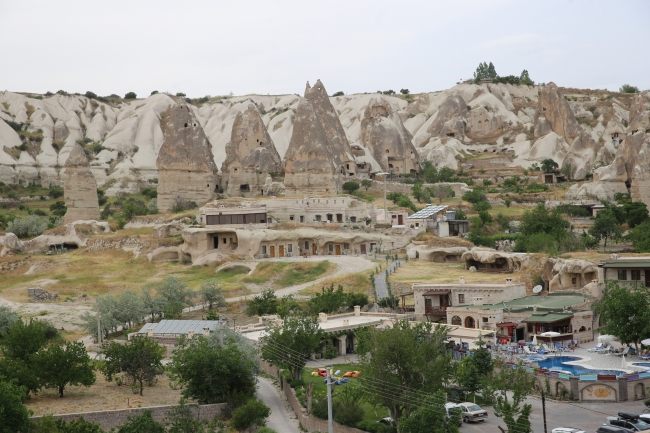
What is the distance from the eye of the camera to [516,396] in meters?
29.1

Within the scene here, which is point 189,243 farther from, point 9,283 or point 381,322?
point 381,322

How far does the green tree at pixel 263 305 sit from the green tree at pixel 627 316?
732 inches

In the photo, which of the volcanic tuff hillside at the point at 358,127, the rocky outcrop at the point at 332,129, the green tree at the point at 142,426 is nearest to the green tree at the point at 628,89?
the volcanic tuff hillside at the point at 358,127

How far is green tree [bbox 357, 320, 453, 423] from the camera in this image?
3109 cm


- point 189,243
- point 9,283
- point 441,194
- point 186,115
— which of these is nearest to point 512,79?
point 441,194

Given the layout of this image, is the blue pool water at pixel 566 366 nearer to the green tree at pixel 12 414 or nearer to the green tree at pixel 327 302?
the green tree at pixel 327 302

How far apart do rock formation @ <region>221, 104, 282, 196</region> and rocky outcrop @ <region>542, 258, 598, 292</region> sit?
35.4m

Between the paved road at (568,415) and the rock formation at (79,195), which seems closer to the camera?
the paved road at (568,415)

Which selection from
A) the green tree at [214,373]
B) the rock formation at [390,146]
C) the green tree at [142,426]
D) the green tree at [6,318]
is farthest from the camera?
the rock formation at [390,146]

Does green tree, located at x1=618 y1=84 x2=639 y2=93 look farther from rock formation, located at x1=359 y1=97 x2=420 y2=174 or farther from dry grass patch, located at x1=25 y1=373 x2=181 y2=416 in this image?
dry grass patch, located at x1=25 y1=373 x2=181 y2=416

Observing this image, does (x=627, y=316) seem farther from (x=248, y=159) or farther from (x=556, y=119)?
(x=556, y=119)

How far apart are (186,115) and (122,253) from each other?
18.4 m

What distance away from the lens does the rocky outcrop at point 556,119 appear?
4250 inches

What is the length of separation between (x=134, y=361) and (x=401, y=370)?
12250 mm
